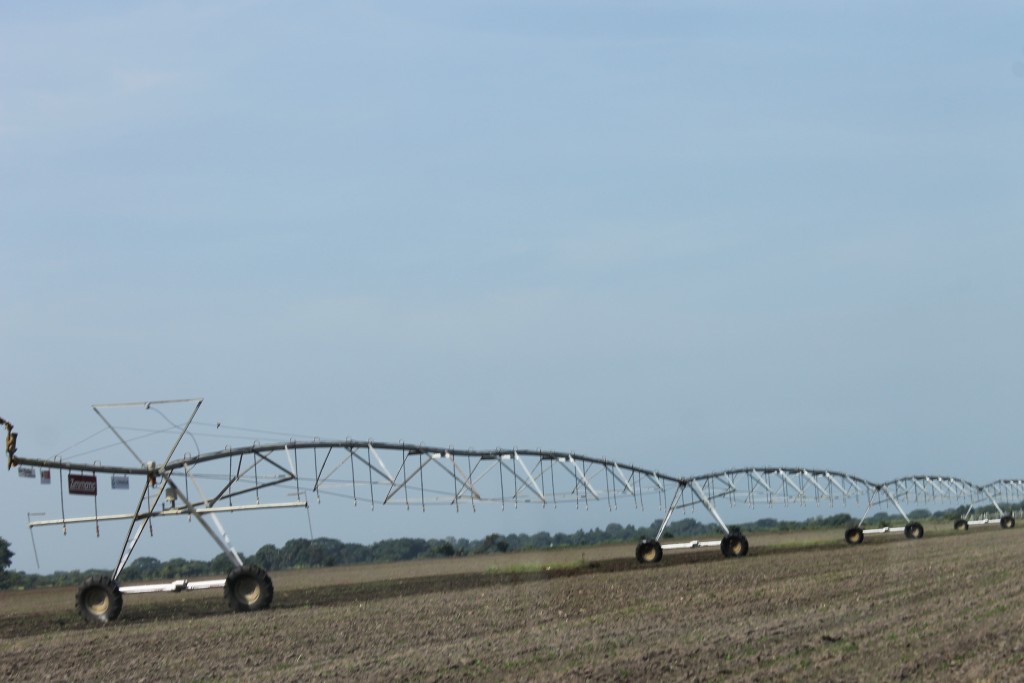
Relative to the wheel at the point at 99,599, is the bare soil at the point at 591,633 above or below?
below

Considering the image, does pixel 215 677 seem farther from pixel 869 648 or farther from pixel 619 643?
pixel 869 648

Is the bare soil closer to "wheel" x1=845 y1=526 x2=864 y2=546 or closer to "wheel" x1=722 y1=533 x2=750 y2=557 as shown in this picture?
"wheel" x1=722 y1=533 x2=750 y2=557

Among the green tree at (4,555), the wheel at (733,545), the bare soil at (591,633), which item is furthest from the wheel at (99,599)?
the green tree at (4,555)

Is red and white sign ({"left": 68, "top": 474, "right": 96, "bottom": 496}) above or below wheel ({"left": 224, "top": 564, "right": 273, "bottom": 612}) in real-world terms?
above

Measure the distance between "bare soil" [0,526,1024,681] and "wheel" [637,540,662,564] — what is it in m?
12.7

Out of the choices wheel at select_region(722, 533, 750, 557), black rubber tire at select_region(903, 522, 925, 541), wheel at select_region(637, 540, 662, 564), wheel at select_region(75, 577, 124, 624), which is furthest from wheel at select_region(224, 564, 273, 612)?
black rubber tire at select_region(903, 522, 925, 541)

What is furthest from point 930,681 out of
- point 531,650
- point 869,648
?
point 531,650

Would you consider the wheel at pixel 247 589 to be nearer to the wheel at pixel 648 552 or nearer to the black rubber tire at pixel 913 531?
the wheel at pixel 648 552

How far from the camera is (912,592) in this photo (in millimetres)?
27969

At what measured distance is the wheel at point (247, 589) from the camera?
31.8 metres

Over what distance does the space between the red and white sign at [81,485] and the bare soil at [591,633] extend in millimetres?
3420

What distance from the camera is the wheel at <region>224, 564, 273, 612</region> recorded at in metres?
31.8

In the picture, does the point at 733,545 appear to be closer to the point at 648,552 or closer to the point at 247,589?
the point at 648,552

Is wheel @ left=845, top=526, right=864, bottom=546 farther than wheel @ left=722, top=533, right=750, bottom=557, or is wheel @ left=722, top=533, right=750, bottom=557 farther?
wheel @ left=845, top=526, right=864, bottom=546
